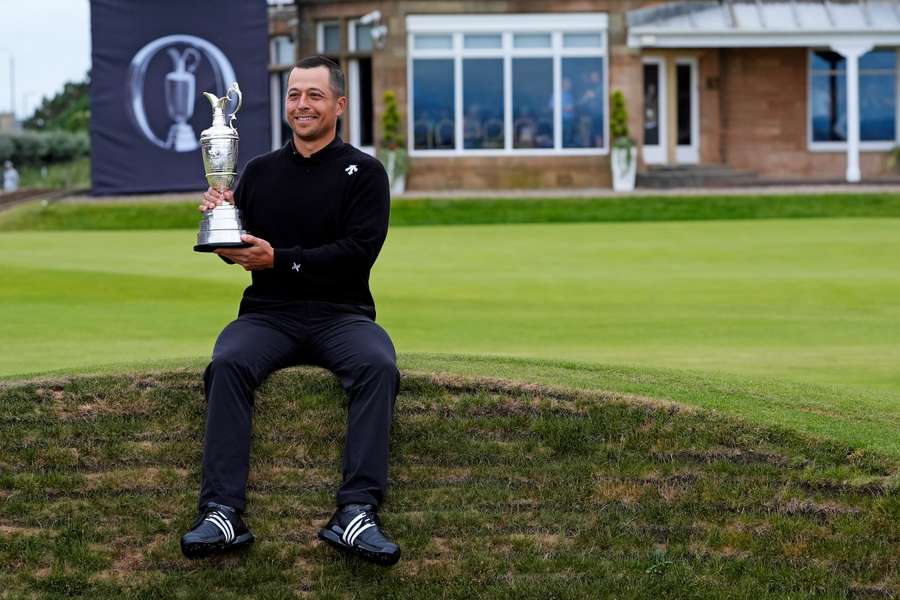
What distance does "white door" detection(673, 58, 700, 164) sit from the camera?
1355 inches

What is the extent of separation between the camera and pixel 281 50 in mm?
35375

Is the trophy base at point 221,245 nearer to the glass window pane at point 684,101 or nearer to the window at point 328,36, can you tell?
the window at point 328,36

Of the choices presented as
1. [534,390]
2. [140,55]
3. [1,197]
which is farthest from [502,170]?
[534,390]

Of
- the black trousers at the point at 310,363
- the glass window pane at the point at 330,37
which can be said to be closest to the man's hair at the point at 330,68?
the black trousers at the point at 310,363

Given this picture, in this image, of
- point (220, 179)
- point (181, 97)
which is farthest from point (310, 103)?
point (181, 97)

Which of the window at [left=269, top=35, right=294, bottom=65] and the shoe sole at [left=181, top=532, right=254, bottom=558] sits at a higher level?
the window at [left=269, top=35, right=294, bottom=65]

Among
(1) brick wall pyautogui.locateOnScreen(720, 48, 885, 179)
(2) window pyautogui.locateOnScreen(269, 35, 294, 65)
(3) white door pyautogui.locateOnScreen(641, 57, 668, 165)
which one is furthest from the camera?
(2) window pyautogui.locateOnScreen(269, 35, 294, 65)

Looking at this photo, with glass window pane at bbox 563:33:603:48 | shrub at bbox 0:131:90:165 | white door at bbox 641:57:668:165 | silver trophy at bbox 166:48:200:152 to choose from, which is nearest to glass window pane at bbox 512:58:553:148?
glass window pane at bbox 563:33:603:48

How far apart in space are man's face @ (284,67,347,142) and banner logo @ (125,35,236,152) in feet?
86.2

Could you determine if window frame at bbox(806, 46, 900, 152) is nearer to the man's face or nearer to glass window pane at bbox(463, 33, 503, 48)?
glass window pane at bbox(463, 33, 503, 48)

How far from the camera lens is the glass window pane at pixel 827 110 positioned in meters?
34.8

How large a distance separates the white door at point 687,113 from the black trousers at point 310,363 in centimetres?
2838

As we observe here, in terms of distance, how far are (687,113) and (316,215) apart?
28587mm

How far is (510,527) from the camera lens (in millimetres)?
6301
